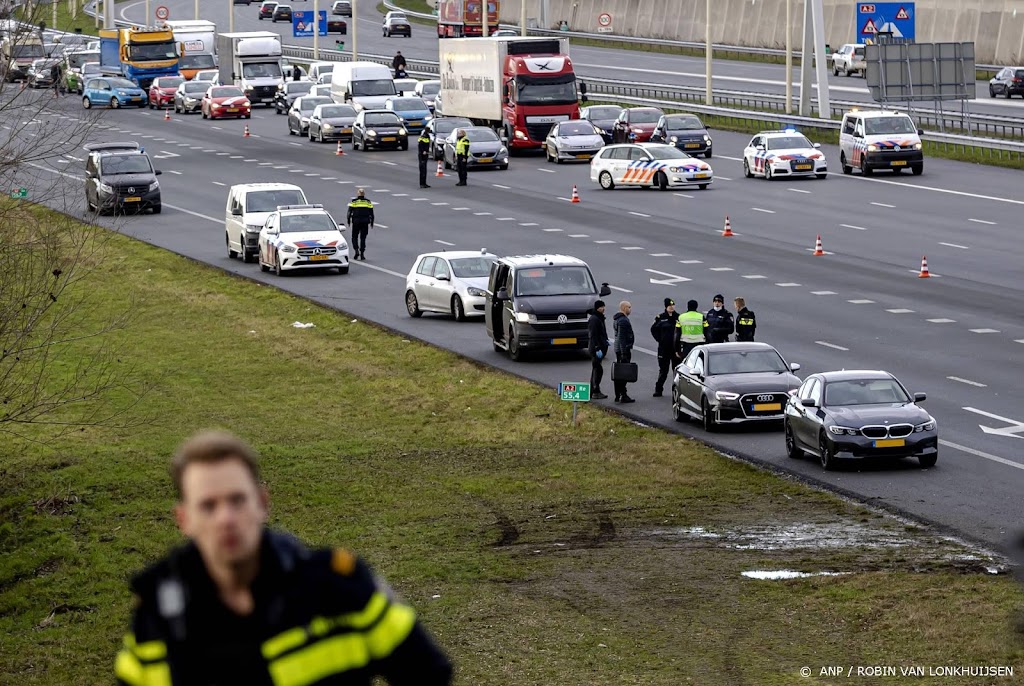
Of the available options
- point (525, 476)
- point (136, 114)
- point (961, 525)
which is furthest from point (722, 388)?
point (136, 114)

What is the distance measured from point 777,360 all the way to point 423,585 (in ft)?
31.9

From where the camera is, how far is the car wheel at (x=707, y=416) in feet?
83.5

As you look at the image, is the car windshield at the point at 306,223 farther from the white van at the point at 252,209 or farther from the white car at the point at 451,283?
the white car at the point at 451,283

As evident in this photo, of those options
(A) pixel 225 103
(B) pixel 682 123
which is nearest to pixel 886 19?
(B) pixel 682 123

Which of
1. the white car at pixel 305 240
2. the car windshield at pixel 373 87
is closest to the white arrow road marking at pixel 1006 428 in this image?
the white car at pixel 305 240

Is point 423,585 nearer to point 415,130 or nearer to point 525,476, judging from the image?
point 525,476

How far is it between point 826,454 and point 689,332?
642 cm

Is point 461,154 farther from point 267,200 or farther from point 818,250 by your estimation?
point 818,250

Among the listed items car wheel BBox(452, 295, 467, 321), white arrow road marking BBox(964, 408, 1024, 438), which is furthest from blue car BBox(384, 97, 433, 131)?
white arrow road marking BBox(964, 408, 1024, 438)

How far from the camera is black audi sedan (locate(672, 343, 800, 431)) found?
83.3ft

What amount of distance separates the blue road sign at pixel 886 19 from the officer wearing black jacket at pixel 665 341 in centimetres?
4370

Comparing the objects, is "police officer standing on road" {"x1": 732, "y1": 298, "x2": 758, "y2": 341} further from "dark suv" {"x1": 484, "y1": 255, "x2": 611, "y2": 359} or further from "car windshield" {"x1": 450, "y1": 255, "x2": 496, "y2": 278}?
"car windshield" {"x1": 450, "y1": 255, "x2": 496, "y2": 278}

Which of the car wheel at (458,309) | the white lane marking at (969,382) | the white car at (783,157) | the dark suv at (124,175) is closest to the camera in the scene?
the white lane marking at (969,382)

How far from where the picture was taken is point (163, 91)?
87.6 meters
